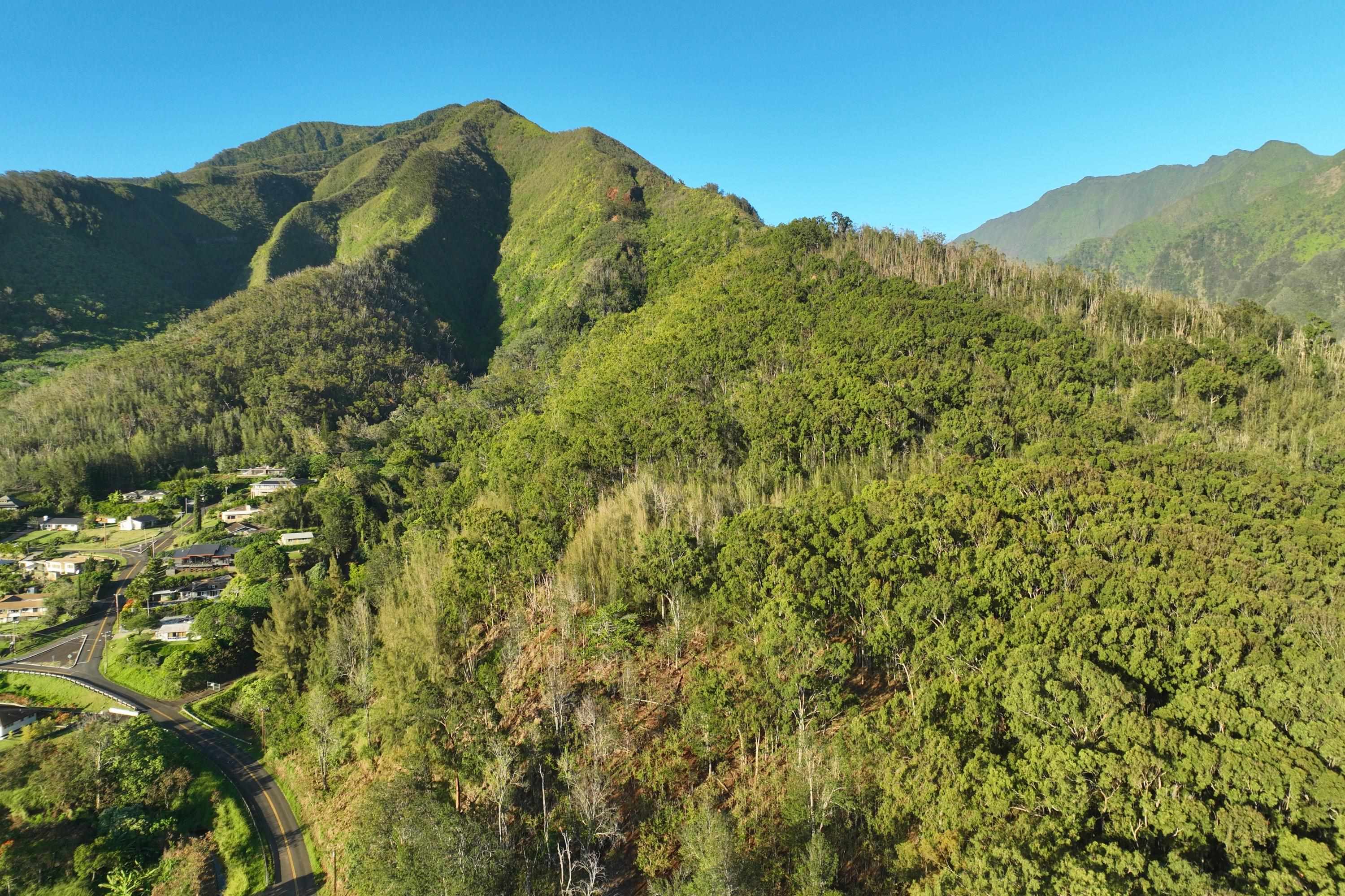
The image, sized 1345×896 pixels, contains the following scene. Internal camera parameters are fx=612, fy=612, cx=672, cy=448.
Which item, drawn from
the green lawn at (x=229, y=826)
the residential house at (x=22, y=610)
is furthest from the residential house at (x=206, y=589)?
the green lawn at (x=229, y=826)

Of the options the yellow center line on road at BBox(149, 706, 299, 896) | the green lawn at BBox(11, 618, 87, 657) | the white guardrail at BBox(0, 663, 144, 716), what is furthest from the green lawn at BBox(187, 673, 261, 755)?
the green lawn at BBox(11, 618, 87, 657)

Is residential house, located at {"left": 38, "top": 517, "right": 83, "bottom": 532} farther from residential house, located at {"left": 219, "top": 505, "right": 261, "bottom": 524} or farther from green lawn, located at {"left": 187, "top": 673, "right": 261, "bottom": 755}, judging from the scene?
green lawn, located at {"left": 187, "top": 673, "right": 261, "bottom": 755}

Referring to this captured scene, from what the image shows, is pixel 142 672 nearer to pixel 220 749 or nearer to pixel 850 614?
pixel 220 749

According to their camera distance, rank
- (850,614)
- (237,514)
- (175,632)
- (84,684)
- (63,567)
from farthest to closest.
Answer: (237,514) < (63,567) < (175,632) < (84,684) < (850,614)

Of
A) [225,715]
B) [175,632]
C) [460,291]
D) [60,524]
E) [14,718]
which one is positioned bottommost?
[225,715]

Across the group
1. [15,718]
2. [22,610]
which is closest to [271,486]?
[22,610]

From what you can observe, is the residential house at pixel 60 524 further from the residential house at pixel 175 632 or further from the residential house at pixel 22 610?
the residential house at pixel 175 632
